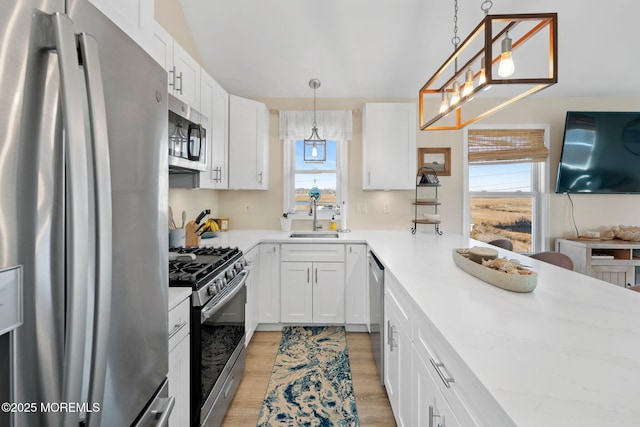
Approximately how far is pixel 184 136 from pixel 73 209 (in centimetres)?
142

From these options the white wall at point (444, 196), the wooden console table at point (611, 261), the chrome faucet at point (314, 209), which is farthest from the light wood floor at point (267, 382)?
the wooden console table at point (611, 261)

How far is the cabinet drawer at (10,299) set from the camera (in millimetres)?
416

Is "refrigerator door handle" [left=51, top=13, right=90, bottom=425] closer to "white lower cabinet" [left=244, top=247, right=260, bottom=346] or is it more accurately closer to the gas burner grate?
the gas burner grate

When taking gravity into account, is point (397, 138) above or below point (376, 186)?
above

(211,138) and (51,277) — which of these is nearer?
(51,277)

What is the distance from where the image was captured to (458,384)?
80 centimetres

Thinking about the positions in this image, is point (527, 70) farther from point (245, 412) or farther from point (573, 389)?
point (245, 412)

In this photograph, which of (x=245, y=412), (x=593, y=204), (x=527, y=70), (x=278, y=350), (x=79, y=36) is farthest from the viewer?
(x=593, y=204)

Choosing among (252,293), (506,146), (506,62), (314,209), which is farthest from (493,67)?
(252,293)

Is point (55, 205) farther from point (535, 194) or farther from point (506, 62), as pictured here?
point (535, 194)

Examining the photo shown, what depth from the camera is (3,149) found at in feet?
1.38

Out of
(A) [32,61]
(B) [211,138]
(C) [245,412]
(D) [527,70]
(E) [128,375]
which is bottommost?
(C) [245,412]

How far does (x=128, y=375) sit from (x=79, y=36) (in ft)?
2.49

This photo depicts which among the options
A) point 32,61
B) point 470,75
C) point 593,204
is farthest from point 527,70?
point 32,61
